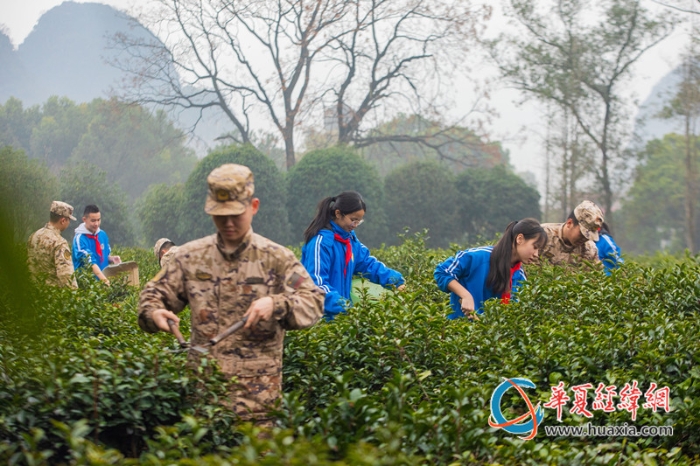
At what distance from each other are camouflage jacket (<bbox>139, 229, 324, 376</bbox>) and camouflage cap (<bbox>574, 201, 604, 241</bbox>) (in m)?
3.97

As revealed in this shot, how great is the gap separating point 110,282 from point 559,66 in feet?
52.1

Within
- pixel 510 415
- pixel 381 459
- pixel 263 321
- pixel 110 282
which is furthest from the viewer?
pixel 110 282

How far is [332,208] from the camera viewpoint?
597cm

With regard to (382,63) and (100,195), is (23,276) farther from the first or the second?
(382,63)

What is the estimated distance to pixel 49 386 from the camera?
292cm

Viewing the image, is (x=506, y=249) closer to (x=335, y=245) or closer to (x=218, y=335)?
(x=335, y=245)

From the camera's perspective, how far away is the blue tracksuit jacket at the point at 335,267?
5.58 metres

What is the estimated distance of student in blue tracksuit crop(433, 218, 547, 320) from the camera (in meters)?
5.65

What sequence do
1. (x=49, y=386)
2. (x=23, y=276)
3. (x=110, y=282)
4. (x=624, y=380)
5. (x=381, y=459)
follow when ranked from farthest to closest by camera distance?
(x=110, y=282)
(x=624, y=380)
(x=49, y=386)
(x=381, y=459)
(x=23, y=276)

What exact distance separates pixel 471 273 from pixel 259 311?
2.80 meters

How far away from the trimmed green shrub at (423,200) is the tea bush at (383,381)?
1537 cm

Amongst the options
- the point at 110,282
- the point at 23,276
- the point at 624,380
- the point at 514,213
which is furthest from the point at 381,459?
the point at 514,213

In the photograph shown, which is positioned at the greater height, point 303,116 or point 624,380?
point 303,116

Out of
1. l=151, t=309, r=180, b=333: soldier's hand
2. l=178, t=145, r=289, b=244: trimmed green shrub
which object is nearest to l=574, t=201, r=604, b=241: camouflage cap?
l=151, t=309, r=180, b=333: soldier's hand
